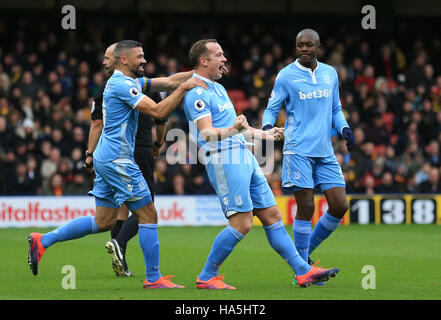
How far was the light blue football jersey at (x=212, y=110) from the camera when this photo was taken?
7621 millimetres

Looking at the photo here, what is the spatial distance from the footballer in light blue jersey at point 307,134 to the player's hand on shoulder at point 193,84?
3.40 feet

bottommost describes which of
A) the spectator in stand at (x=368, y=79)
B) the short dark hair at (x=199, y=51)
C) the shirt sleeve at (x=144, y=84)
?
the shirt sleeve at (x=144, y=84)

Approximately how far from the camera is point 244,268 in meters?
9.91

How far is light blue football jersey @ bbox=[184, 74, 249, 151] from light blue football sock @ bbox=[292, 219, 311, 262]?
3.85 ft

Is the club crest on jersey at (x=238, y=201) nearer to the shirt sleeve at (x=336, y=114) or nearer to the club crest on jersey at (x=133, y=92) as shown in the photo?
the club crest on jersey at (x=133, y=92)

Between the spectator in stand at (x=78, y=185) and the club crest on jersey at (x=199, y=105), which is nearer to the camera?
the club crest on jersey at (x=199, y=105)

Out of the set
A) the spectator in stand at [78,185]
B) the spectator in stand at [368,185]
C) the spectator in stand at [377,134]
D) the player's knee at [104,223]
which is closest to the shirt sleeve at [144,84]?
the player's knee at [104,223]

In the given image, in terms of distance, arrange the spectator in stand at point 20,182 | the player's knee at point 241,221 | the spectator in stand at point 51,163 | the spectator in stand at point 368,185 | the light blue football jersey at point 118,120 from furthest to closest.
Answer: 1. the spectator in stand at point 368,185
2. the spectator in stand at point 51,163
3. the spectator in stand at point 20,182
4. the light blue football jersey at point 118,120
5. the player's knee at point 241,221

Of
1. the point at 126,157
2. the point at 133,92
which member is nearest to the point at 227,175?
the point at 126,157

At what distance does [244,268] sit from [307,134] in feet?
6.61

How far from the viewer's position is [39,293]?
301 inches

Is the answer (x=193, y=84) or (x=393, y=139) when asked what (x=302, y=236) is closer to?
(x=193, y=84)

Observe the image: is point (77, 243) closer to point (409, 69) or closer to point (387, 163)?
point (387, 163)

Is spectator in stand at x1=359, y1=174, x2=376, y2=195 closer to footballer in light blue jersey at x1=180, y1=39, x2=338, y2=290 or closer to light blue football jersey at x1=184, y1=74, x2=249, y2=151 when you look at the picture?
footballer in light blue jersey at x1=180, y1=39, x2=338, y2=290
